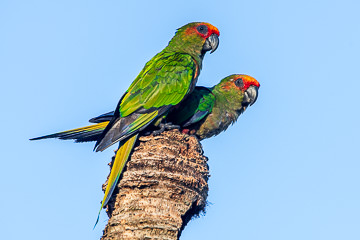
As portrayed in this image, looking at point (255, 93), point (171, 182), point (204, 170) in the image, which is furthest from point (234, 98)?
point (171, 182)

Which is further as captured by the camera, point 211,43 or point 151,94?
point 211,43

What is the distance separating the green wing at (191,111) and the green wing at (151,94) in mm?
486

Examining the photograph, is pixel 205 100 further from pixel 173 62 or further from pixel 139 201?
pixel 139 201

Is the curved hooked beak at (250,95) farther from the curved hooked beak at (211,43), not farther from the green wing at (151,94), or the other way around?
the green wing at (151,94)

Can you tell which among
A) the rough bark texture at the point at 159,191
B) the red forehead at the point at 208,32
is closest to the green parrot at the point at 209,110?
the red forehead at the point at 208,32

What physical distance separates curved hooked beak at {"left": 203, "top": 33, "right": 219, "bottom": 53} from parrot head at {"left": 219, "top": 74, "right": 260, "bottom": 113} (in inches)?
28.0

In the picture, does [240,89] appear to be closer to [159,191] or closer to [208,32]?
[208,32]

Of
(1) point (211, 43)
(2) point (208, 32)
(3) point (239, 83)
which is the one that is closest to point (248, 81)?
(3) point (239, 83)

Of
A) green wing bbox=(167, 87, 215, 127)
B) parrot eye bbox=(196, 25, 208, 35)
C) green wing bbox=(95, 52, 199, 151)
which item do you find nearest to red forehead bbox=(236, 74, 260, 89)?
parrot eye bbox=(196, 25, 208, 35)

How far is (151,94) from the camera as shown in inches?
294

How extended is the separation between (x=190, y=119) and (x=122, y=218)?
2816 millimetres

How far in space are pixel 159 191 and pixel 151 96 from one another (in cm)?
199

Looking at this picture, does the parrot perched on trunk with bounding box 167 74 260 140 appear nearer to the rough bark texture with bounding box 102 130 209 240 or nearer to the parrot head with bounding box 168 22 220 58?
the parrot head with bounding box 168 22 220 58

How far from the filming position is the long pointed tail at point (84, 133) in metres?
7.26
